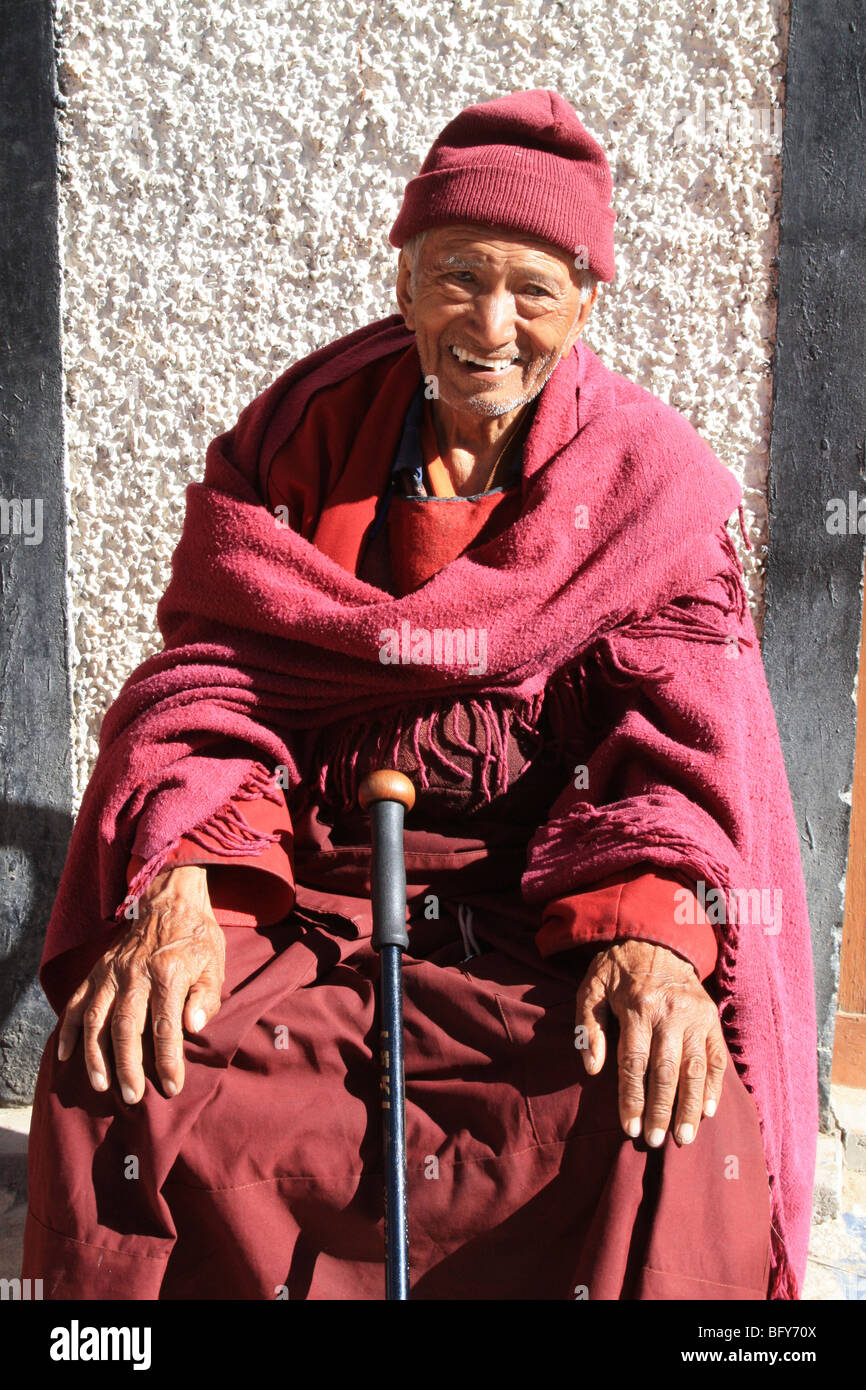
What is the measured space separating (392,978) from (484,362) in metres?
1.08

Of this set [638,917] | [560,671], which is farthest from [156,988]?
[560,671]

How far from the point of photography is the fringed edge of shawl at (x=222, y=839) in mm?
1996

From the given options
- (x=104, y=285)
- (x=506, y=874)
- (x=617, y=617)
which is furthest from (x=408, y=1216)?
(x=104, y=285)

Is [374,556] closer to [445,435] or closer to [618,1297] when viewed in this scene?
[445,435]

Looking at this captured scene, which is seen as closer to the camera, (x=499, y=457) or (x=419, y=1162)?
(x=419, y=1162)

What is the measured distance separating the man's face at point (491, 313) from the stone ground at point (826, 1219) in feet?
6.41

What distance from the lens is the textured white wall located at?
2.76 meters

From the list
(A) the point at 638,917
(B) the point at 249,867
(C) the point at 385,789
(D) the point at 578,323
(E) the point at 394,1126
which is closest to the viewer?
(E) the point at 394,1126

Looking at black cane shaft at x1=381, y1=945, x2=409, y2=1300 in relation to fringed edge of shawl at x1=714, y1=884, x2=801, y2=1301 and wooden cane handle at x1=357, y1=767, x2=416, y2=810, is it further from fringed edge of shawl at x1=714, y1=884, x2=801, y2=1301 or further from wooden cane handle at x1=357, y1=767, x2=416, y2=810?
fringed edge of shawl at x1=714, y1=884, x2=801, y2=1301

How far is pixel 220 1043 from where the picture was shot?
71.6 inches

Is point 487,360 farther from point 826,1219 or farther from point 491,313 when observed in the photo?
point 826,1219

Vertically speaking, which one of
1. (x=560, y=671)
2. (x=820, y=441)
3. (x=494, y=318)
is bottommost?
(x=560, y=671)

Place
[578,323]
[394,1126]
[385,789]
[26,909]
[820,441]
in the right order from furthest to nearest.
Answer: [26,909] < [820,441] < [578,323] < [385,789] < [394,1126]

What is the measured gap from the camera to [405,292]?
90.8 inches
